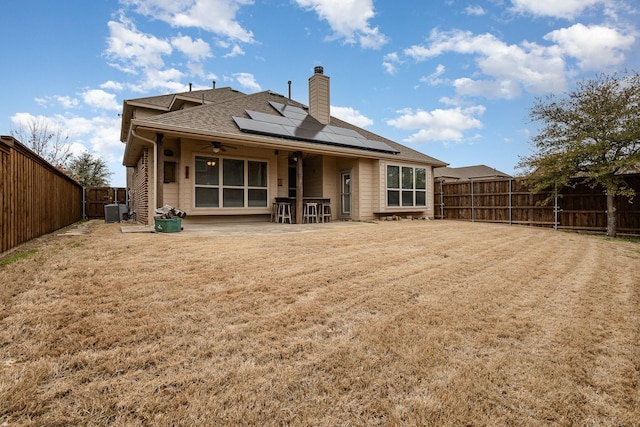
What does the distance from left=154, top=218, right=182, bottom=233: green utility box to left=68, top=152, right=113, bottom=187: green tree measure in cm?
1796

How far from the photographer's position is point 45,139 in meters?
18.2

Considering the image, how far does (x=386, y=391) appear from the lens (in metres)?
1.60

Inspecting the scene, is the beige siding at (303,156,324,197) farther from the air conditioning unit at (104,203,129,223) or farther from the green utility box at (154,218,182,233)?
the air conditioning unit at (104,203,129,223)

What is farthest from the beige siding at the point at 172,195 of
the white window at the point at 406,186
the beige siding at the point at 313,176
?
the white window at the point at 406,186

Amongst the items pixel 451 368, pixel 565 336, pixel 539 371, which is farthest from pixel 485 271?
pixel 451 368

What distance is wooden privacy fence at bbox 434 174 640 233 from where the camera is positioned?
926 centimetres

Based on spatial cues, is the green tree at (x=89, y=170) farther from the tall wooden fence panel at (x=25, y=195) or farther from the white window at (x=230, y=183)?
the white window at (x=230, y=183)

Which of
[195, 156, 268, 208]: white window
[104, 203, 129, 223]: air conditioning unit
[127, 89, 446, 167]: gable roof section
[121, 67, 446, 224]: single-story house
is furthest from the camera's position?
[104, 203, 129, 223]: air conditioning unit

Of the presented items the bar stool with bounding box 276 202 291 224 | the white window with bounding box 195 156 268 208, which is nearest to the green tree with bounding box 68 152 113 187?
the white window with bounding box 195 156 268 208

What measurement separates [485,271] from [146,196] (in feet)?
28.4

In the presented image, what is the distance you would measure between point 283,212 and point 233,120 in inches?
123

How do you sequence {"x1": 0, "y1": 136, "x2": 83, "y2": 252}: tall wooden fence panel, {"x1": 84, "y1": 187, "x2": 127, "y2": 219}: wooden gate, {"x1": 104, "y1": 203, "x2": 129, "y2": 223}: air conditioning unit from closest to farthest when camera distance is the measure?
1. {"x1": 0, "y1": 136, "x2": 83, "y2": 252}: tall wooden fence panel
2. {"x1": 104, "y1": 203, "x2": 129, "y2": 223}: air conditioning unit
3. {"x1": 84, "y1": 187, "x2": 127, "y2": 219}: wooden gate

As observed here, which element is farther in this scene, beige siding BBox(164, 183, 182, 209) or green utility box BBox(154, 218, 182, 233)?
beige siding BBox(164, 183, 182, 209)

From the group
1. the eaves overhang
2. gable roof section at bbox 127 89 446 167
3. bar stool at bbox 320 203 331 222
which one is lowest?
bar stool at bbox 320 203 331 222
